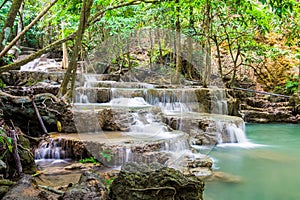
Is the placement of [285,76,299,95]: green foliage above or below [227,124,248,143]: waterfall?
above

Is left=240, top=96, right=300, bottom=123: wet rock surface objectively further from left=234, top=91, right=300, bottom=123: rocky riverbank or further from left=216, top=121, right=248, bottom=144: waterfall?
left=216, top=121, right=248, bottom=144: waterfall

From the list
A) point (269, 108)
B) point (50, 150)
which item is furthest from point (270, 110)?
point (50, 150)

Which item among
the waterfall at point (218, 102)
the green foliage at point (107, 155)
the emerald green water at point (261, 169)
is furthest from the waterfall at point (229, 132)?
the green foliage at point (107, 155)

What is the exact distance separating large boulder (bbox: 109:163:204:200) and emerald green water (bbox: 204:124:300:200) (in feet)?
3.64

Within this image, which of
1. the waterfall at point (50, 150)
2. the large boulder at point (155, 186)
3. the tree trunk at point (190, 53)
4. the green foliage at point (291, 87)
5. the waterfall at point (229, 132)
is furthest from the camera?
the green foliage at point (291, 87)

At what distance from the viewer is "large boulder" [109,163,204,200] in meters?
2.10

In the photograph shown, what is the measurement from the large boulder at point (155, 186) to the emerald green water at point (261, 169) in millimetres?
1109

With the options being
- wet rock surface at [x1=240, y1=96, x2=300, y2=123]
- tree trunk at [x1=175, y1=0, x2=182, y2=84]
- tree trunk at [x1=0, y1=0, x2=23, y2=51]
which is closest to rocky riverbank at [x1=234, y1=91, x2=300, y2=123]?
wet rock surface at [x1=240, y1=96, x2=300, y2=123]

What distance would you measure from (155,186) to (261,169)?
290 centimetres

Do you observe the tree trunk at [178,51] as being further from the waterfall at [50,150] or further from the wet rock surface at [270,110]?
the waterfall at [50,150]

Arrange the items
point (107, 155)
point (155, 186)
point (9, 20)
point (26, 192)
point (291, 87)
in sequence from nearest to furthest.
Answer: point (9, 20)
point (26, 192)
point (155, 186)
point (107, 155)
point (291, 87)

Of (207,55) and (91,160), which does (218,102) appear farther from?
(91,160)

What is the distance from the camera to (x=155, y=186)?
6.89ft

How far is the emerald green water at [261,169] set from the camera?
3372 millimetres
